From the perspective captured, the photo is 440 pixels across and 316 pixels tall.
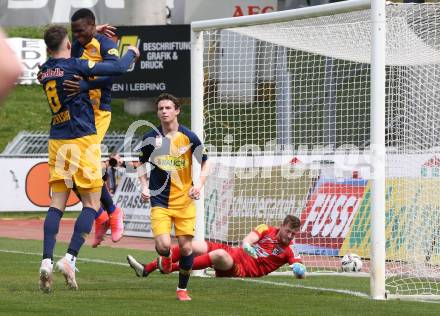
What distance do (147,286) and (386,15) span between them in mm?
3431

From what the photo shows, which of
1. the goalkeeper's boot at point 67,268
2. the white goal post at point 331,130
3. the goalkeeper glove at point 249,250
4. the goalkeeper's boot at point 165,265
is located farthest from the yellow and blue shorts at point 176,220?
the white goal post at point 331,130

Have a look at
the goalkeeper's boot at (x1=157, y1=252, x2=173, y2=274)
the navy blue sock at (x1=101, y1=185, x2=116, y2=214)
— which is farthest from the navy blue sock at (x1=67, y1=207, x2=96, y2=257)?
the goalkeeper's boot at (x1=157, y1=252, x2=173, y2=274)

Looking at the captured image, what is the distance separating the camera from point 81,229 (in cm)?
855

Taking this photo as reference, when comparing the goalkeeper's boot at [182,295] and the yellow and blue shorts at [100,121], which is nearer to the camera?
the goalkeeper's boot at [182,295]

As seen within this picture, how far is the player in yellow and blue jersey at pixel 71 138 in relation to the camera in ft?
27.8

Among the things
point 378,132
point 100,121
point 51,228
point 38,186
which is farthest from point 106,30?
point 38,186

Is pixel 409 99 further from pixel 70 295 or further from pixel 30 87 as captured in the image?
pixel 30 87

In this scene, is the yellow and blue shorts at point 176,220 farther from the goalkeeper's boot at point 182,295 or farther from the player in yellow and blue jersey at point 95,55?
the player in yellow and blue jersey at point 95,55

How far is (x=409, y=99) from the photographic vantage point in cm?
961

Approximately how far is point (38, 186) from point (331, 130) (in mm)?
12731

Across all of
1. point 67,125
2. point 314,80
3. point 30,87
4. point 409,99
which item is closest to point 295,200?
point 314,80

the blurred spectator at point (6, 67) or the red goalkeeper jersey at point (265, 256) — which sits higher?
the blurred spectator at point (6, 67)

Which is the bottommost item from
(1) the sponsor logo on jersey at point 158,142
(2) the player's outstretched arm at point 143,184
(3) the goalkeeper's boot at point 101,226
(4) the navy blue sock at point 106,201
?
(3) the goalkeeper's boot at point 101,226

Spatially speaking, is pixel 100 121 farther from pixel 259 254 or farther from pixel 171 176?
pixel 259 254
